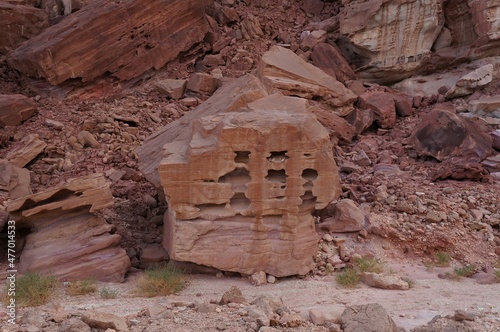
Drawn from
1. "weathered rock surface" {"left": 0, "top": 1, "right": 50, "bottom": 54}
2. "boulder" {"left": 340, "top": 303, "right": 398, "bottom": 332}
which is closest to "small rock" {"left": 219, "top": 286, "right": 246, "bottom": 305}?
"boulder" {"left": 340, "top": 303, "right": 398, "bottom": 332}

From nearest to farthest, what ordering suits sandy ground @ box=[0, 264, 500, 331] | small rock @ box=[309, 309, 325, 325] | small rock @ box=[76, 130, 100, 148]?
small rock @ box=[309, 309, 325, 325], sandy ground @ box=[0, 264, 500, 331], small rock @ box=[76, 130, 100, 148]

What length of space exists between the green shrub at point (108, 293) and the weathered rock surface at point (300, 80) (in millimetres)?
5891

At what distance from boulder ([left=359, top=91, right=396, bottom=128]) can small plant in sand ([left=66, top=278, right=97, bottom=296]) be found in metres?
8.31

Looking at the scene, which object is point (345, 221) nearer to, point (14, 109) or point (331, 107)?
point (331, 107)

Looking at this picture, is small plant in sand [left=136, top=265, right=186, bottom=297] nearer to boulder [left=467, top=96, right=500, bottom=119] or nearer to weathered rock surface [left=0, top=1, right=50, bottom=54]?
boulder [left=467, top=96, right=500, bottom=119]

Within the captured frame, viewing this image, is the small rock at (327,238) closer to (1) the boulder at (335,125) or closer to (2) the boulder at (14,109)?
(1) the boulder at (335,125)

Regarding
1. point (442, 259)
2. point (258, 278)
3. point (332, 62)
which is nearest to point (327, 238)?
point (258, 278)

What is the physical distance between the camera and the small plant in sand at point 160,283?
684 cm

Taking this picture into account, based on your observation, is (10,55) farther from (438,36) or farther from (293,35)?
(438,36)

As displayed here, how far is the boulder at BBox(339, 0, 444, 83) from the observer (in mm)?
13867

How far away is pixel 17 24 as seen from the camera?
14.5 m

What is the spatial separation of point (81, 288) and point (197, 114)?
3698 millimetres

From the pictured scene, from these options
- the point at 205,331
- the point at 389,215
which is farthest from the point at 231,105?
the point at 205,331

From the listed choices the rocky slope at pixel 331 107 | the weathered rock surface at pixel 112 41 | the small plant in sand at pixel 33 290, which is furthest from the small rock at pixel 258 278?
the weathered rock surface at pixel 112 41
